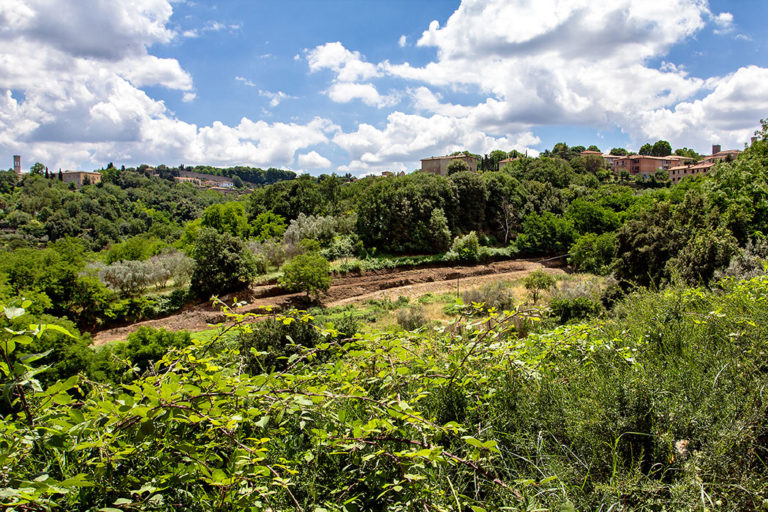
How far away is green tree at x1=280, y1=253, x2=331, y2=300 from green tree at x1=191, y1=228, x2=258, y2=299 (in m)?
2.45

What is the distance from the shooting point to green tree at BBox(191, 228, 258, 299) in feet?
73.6

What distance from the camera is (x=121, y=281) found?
22.1 metres

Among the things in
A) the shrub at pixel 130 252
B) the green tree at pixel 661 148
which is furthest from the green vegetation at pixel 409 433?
the green tree at pixel 661 148

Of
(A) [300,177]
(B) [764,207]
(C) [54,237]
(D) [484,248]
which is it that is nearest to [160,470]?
(B) [764,207]

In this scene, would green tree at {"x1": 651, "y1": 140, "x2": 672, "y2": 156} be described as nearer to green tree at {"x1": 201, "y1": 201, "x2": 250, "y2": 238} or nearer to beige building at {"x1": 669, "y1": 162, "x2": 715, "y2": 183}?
beige building at {"x1": 669, "y1": 162, "x2": 715, "y2": 183}

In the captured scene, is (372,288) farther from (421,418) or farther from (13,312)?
(13,312)

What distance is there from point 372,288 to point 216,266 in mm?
10192

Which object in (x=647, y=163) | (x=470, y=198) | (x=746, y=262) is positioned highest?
(x=647, y=163)

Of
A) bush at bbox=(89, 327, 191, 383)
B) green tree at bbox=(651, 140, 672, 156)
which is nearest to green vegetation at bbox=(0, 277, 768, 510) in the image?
bush at bbox=(89, 327, 191, 383)

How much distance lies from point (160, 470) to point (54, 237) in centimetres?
7142

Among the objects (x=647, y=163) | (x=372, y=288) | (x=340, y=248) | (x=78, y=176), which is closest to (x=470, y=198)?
(x=340, y=248)

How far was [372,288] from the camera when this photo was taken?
27328mm

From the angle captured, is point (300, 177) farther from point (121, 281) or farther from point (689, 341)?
point (689, 341)

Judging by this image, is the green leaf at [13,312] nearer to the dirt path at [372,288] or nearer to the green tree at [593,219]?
the dirt path at [372,288]
